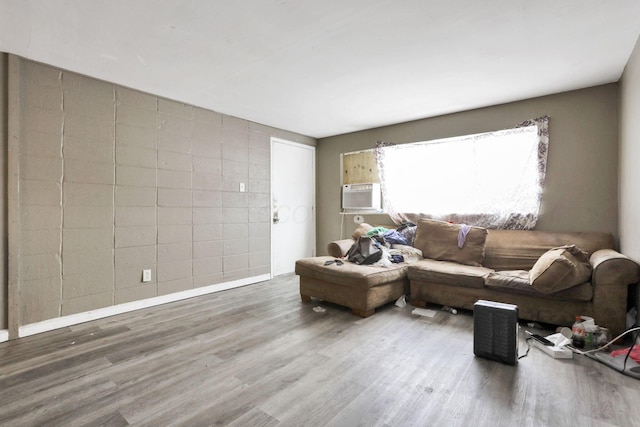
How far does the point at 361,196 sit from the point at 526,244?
2.36 m

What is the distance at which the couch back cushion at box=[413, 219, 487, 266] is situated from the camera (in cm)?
348

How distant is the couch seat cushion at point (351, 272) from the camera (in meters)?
3.03

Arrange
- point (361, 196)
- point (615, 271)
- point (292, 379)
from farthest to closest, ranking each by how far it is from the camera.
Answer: point (361, 196) < point (615, 271) < point (292, 379)

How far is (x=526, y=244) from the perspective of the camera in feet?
10.9

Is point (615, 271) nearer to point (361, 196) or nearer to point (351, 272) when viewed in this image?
point (351, 272)

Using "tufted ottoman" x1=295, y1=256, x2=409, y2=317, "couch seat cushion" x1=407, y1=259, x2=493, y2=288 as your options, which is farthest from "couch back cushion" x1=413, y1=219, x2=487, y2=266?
"tufted ottoman" x1=295, y1=256, x2=409, y2=317

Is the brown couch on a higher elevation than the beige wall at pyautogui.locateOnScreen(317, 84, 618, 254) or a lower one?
lower

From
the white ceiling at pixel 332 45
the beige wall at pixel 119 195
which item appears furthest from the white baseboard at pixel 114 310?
the white ceiling at pixel 332 45

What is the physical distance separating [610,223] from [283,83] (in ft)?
11.9

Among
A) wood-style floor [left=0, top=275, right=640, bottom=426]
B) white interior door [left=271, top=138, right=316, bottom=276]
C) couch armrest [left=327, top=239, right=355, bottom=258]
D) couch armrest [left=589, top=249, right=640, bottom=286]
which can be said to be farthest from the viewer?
white interior door [left=271, top=138, right=316, bottom=276]

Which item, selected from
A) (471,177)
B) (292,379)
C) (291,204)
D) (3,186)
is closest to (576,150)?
(471,177)

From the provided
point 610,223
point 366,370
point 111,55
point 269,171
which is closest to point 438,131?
point 610,223

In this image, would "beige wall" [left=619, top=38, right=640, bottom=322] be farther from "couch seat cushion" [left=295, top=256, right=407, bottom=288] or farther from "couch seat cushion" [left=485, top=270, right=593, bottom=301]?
"couch seat cushion" [left=295, top=256, right=407, bottom=288]

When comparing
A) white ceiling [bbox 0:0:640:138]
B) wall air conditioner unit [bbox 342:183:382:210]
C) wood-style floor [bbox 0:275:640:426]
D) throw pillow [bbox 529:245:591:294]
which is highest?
white ceiling [bbox 0:0:640:138]
